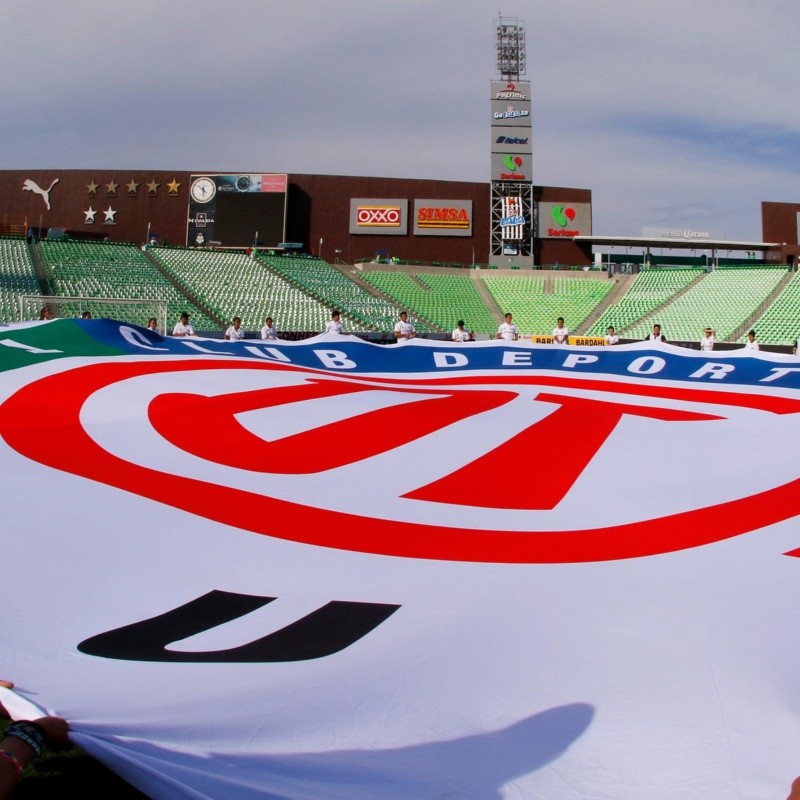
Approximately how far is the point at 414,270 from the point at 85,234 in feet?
60.5

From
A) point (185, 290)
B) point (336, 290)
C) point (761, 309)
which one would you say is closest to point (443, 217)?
point (336, 290)

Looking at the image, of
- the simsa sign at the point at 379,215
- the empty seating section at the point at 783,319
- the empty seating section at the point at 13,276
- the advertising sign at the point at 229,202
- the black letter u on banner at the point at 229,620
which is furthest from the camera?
the simsa sign at the point at 379,215

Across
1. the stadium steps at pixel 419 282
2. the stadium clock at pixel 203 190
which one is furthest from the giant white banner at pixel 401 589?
the stadium clock at pixel 203 190

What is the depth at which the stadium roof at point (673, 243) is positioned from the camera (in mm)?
40562

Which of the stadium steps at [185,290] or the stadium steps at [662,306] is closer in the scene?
the stadium steps at [185,290]

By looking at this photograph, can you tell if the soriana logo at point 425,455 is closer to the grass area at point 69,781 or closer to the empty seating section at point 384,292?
the grass area at point 69,781

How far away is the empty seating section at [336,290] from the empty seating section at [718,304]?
11.2m

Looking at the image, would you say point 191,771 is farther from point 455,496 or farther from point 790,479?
point 790,479

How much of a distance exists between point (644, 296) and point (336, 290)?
15.8 metres

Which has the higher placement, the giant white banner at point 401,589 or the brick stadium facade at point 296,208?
the brick stadium facade at point 296,208

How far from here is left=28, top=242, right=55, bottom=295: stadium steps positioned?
2748 cm

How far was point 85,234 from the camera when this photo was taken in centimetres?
3956

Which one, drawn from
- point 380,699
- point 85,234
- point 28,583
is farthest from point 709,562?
point 85,234

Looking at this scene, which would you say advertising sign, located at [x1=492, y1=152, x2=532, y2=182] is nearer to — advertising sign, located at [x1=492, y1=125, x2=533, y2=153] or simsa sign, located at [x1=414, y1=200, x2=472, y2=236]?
advertising sign, located at [x1=492, y1=125, x2=533, y2=153]
